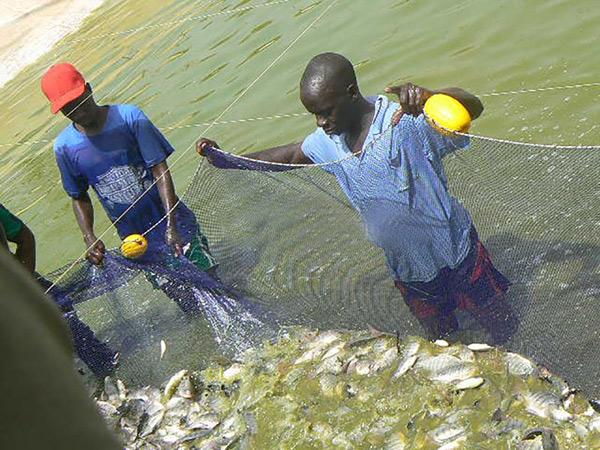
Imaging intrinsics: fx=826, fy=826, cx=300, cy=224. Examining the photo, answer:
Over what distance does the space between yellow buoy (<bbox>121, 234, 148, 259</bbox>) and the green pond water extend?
298cm

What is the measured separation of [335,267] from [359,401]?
80cm

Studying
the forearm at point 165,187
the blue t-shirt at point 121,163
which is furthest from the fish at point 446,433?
the forearm at point 165,187

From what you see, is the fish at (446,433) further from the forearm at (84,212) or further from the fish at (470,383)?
the forearm at (84,212)

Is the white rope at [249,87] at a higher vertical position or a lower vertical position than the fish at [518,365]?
higher

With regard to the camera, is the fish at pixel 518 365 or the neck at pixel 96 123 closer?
the fish at pixel 518 365

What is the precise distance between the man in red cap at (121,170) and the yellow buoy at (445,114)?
6.81ft

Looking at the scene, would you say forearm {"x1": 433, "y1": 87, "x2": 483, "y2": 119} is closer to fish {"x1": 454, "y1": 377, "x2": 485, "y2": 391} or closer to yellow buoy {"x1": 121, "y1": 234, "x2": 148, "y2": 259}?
fish {"x1": 454, "y1": 377, "x2": 485, "y2": 391}

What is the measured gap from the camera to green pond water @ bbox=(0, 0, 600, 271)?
26.7 feet

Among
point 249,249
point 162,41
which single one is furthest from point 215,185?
point 162,41

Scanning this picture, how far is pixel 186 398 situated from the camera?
5.56m

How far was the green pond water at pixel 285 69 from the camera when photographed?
8133 mm

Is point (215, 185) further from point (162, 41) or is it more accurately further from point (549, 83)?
point (162, 41)

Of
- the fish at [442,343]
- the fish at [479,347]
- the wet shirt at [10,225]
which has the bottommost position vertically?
the fish at [479,347]

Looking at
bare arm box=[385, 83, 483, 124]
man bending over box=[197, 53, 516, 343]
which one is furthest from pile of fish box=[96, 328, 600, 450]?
bare arm box=[385, 83, 483, 124]
